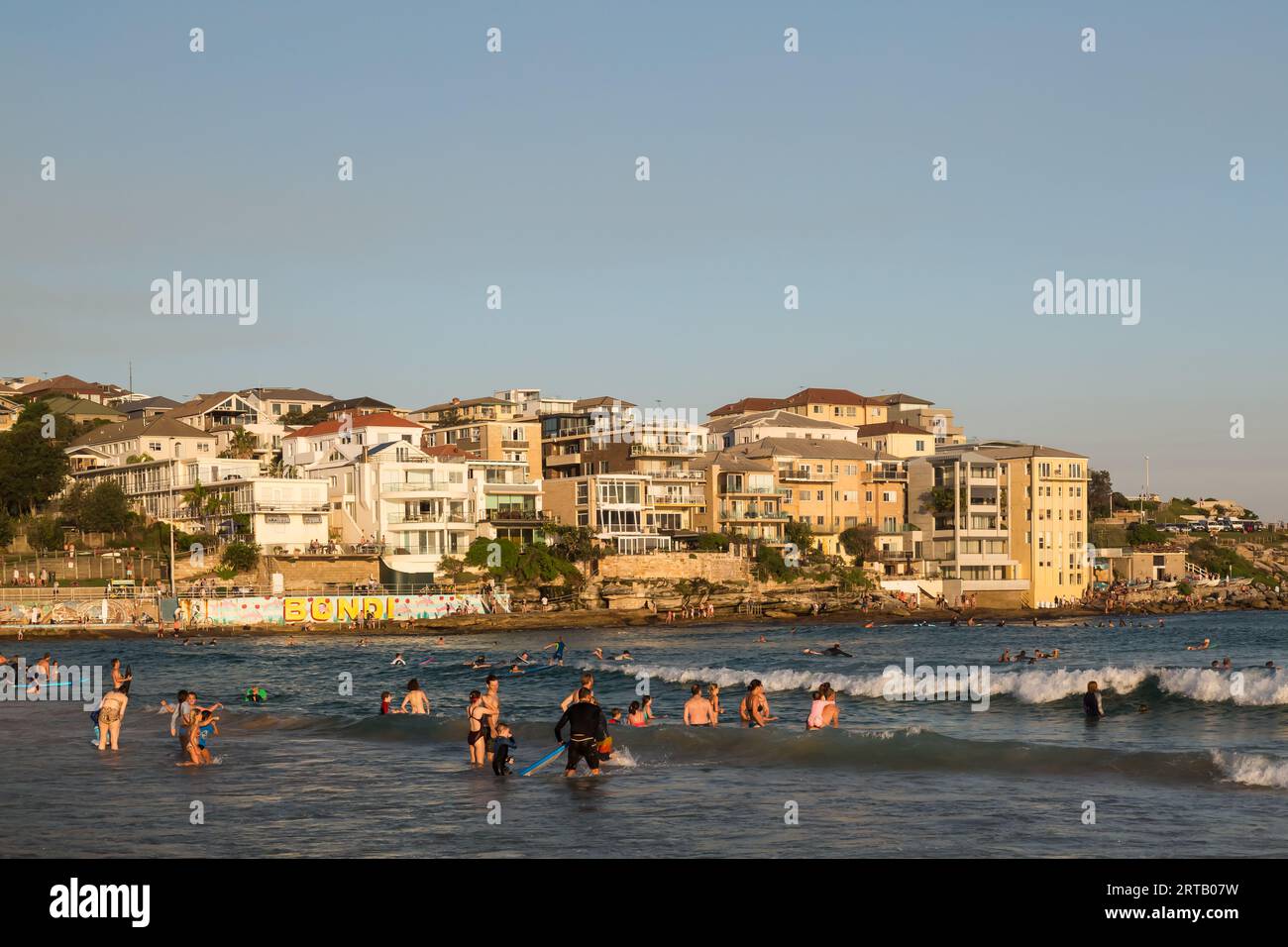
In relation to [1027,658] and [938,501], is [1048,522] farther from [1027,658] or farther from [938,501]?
[1027,658]

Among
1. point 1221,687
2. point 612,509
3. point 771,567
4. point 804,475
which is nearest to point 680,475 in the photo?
point 612,509

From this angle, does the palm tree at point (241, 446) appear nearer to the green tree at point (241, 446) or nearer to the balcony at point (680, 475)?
the green tree at point (241, 446)

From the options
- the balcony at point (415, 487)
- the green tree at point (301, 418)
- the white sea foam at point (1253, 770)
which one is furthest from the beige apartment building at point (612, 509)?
the white sea foam at point (1253, 770)

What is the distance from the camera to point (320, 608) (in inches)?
3408

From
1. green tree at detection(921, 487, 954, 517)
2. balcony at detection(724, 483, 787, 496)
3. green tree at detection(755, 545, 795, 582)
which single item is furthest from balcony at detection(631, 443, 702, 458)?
green tree at detection(921, 487, 954, 517)

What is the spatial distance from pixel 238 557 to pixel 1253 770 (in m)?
77.1

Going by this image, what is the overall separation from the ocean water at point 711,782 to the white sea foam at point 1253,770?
1.6 inches

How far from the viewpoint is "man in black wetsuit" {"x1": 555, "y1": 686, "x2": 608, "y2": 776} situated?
70.2 ft

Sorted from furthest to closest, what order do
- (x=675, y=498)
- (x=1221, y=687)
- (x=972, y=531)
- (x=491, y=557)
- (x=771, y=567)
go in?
(x=972, y=531), (x=675, y=498), (x=771, y=567), (x=491, y=557), (x=1221, y=687)

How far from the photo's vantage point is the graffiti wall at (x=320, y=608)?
8381 cm
